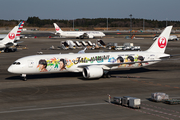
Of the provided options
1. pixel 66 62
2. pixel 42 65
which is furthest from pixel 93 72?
pixel 42 65

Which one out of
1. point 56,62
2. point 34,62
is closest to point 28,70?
point 34,62

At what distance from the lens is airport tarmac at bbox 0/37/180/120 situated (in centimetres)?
2583

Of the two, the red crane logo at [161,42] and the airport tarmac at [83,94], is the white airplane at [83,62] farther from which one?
the red crane logo at [161,42]

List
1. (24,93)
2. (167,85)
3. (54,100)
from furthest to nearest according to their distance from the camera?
(167,85) → (24,93) → (54,100)

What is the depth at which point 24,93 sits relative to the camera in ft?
116

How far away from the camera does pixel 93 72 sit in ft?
139

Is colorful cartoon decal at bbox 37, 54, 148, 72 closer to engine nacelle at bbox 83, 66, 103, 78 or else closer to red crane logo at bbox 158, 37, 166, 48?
engine nacelle at bbox 83, 66, 103, 78

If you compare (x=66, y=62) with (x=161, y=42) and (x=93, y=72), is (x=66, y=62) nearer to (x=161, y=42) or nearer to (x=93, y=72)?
(x=93, y=72)

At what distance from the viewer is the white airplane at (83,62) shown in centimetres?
4228

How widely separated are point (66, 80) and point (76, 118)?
19.6 meters

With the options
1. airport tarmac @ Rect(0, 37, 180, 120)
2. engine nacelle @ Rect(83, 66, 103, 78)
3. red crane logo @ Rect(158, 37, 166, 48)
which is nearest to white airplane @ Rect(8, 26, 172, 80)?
engine nacelle @ Rect(83, 66, 103, 78)

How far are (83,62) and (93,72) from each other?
10.3ft

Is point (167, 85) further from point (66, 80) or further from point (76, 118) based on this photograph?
point (76, 118)

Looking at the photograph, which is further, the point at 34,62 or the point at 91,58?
the point at 91,58
